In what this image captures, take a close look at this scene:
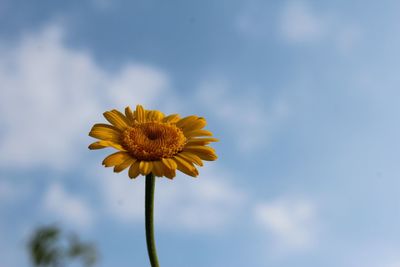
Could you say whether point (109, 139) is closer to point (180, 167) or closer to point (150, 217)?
point (180, 167)

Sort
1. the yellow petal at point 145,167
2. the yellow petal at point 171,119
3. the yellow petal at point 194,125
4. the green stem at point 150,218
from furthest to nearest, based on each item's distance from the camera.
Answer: the yellow petal at point 171,119, the yellow petal at point 194,125, the yellow petal at point 145,167, the green stem at point 150,218

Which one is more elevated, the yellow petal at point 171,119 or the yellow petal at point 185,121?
the yellow petal at point 171,119

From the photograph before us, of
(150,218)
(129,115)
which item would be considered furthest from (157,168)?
(129,115)

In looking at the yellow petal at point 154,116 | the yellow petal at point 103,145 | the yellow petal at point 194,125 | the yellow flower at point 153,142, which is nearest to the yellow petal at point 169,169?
the yellow flower at point 153,142

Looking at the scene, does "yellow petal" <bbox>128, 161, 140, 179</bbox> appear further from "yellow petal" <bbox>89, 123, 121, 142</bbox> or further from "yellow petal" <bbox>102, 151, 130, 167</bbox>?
"yellow petal" <bbox>89, 123, 121, 142</bbox>

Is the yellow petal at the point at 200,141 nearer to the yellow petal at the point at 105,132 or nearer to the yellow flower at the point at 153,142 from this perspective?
the yellow flower at the point at 153,142

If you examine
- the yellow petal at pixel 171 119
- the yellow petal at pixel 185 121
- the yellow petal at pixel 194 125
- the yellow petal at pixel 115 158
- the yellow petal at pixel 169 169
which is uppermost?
the yellow petal at pixel 171 119

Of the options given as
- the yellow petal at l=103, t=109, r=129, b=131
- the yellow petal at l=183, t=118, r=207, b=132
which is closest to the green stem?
the yellow petal at l=183, t=118, r=207, b=132
